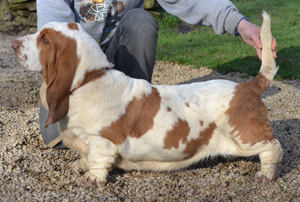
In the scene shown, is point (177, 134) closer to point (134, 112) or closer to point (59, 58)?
point (134, 112)

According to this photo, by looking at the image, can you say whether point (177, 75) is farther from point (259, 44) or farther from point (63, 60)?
point (63, 60)

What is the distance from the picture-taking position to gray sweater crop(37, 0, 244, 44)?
3398mm

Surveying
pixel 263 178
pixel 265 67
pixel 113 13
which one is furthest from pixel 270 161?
pixel 113 13

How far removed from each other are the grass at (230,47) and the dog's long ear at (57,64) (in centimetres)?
438

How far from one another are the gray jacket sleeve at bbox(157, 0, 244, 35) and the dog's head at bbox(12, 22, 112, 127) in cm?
145

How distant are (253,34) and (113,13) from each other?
5.44 ft

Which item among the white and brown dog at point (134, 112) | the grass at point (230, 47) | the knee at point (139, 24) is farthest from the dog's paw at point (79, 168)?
the grass at point (230, 47)

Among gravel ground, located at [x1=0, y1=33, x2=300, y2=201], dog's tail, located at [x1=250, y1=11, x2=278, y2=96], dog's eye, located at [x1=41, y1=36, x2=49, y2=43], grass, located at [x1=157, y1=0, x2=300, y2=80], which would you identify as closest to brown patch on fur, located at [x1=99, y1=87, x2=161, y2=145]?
gravel ground, located at [x1=0, y1=33, x2=300, y2=201]

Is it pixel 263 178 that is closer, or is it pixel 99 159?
pixel 99 159

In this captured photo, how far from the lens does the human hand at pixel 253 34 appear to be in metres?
3.04

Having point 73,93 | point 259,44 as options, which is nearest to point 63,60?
point 73,93

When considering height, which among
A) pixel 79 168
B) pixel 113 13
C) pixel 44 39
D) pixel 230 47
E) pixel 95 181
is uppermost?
pixel 44 39

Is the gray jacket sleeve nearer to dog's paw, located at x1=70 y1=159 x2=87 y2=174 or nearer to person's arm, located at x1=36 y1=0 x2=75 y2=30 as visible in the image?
person's arm, located at x1=36 y1=0 x2=75 y2=30

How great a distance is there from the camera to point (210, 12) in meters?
3.52
